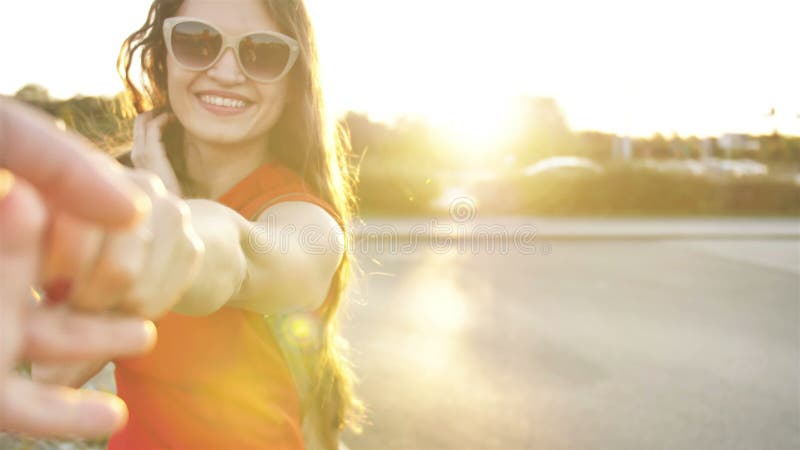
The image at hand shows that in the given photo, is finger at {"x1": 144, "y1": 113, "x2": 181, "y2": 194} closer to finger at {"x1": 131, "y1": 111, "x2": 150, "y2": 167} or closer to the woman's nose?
finger at {"x1": 131, "y1": 111, "x2": 150, "y2": 167}

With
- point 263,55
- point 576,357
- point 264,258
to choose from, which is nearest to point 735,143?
point 576,357

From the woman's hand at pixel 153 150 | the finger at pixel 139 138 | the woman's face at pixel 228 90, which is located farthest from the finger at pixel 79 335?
the finger at pixel 139 138

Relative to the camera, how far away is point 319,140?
1.86 m

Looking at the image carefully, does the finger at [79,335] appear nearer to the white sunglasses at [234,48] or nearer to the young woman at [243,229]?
the young woman at [243,229]

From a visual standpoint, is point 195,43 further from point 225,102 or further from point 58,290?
point 58,290

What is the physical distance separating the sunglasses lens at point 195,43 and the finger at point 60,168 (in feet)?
4.36

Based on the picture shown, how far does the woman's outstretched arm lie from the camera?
976 mm

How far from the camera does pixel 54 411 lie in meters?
0.49

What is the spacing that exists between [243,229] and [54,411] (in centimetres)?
64

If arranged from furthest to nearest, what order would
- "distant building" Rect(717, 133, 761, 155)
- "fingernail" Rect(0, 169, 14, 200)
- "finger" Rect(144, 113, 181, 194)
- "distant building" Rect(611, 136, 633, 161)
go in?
"distant building" Rect(717, 133, 761, 155) < "distant building" Rect(611, 136, 633, 161) < "finger" Rect(144, 113, 181, 194) < "fingernail" Rect(0, 169, 14, 200)

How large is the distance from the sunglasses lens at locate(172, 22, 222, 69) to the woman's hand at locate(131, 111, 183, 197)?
0.37m

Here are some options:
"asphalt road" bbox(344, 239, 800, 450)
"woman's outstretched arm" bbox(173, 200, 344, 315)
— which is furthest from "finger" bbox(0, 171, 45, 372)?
"asphalt road" bbox(344, 239, 800, 450)

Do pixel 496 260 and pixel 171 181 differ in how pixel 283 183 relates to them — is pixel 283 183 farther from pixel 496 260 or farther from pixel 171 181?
pixel 496 260

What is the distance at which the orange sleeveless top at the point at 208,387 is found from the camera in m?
1.48
